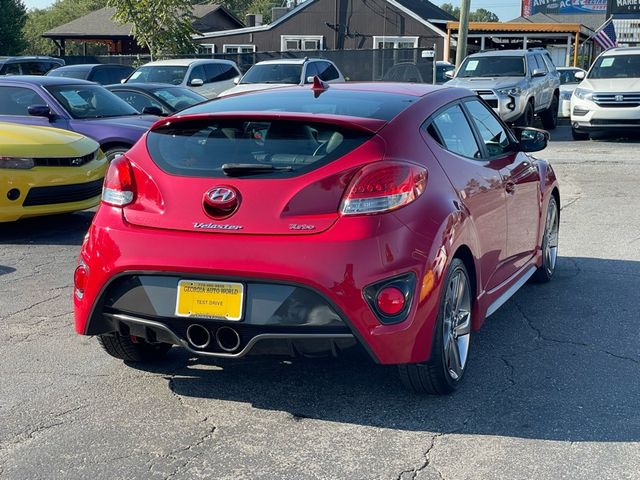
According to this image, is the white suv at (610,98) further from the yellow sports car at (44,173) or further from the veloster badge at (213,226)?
the veloster badge at (213,226)

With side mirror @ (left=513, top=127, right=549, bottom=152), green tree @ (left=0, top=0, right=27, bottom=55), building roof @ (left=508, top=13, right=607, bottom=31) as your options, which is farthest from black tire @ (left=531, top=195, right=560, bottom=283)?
building roof @ (left=508, top=13, right=607, bottom=31)

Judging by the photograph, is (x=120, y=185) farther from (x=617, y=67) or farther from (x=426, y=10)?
(x=426, y=10)

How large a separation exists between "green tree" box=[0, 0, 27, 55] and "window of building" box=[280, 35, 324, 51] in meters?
15.5

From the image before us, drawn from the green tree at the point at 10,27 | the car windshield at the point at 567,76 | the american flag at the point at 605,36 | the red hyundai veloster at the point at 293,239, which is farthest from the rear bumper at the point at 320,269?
the green tree at the point at 10,27

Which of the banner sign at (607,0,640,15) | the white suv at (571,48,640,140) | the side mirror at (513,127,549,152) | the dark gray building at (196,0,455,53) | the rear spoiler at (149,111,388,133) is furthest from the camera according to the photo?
the dark gray building at (196,0,455,53)

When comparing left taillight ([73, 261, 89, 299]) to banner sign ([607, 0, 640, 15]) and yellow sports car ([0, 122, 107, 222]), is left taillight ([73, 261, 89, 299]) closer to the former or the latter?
yellow sports car ([0, 122, 107, 222])

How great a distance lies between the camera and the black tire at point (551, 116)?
22.0 m

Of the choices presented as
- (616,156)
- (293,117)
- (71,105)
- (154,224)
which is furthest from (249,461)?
(616,156)

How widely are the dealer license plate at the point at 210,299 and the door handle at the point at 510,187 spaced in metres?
2.23

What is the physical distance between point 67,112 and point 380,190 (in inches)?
329

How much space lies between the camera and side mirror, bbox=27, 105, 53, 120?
37.0ft

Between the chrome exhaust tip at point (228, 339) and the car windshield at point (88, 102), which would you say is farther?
the car windshield at point (88, 102)

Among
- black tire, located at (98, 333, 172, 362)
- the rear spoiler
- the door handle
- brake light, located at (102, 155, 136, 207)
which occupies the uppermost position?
the rear spoiler

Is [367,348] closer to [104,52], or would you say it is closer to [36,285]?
[36,285]
